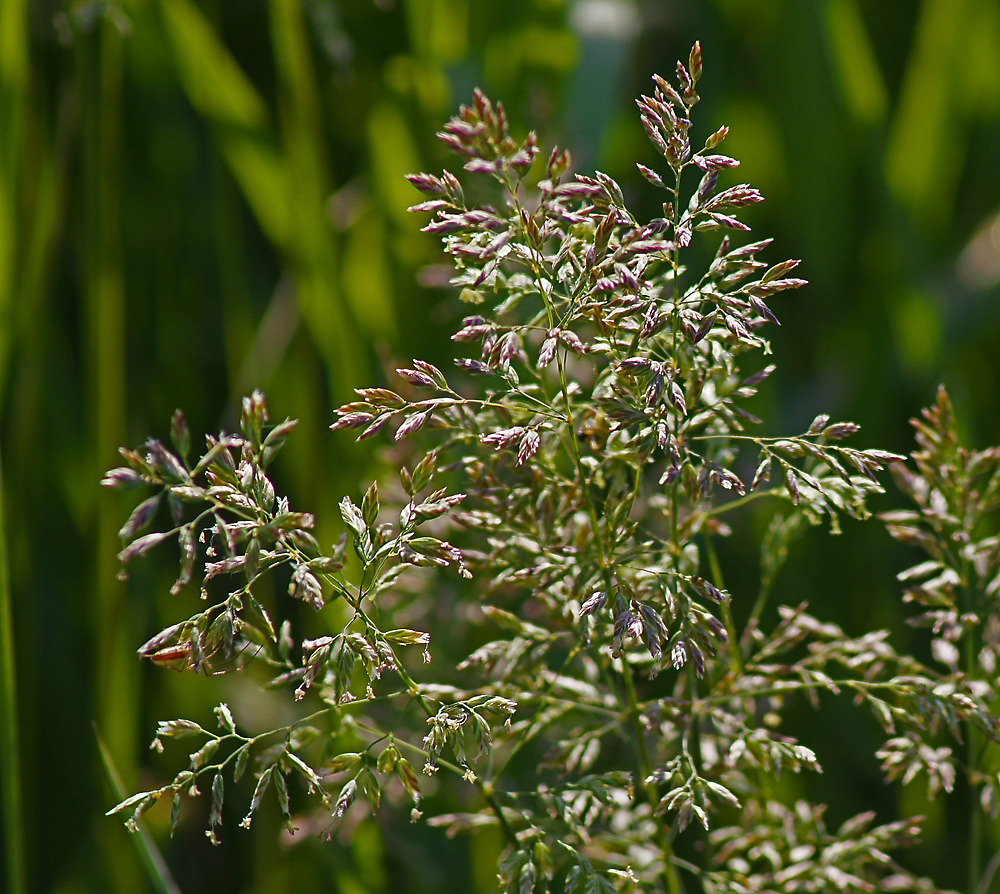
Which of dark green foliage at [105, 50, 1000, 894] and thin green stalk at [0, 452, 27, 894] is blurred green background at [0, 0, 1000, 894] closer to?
thin green stalk at [0, 452, 27, 894]

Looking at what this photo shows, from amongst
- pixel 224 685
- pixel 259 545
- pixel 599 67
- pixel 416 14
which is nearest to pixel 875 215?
pixel 599 67

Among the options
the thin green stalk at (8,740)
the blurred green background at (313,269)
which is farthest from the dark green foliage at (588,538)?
the blurred green background at (313,269)

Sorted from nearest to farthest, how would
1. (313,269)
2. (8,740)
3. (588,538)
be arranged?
(588,538) → (8,740) → (313,269)

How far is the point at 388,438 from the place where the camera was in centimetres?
91

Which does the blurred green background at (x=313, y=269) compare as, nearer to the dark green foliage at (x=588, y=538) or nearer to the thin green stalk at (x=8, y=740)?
the thin green stalk at (x=8, y=740)

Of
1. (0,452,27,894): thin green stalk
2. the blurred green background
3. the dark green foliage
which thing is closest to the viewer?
the dark green foliage

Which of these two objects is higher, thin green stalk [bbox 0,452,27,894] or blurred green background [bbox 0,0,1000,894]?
blurred green background [bbox 0,0,1000,894]

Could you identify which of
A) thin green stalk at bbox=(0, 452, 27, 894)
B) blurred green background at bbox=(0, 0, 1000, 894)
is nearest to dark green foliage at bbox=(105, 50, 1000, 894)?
thin green stalk at bbox=(0, 452, 27, 894)

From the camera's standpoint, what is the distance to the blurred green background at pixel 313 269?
2.74ft

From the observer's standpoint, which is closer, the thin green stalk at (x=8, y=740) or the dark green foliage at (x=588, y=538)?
the dark green foliage at (x=588, y=538)

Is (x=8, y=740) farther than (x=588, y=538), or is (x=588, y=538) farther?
(x=8, y=740)

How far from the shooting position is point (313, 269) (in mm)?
873

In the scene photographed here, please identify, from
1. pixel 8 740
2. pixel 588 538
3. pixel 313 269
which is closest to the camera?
pixel 588 538

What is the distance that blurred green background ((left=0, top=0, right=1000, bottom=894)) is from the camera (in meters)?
0.84
